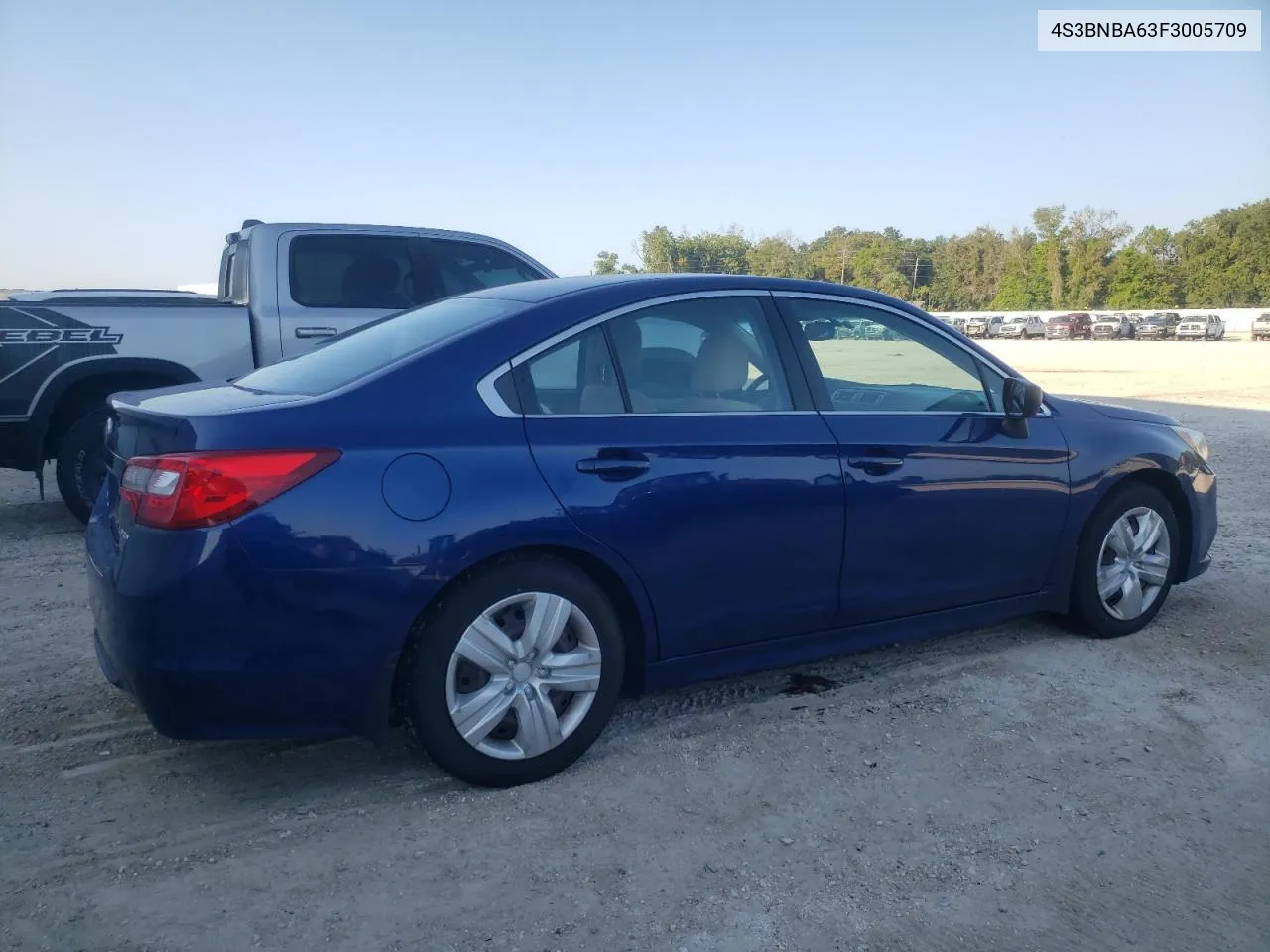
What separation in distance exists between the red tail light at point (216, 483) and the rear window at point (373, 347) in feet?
1.20

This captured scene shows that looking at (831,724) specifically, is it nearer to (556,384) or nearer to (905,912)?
(905,912)

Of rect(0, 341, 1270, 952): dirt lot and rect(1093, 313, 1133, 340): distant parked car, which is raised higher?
rect(1093, 313, 1133, 340): distant parked car

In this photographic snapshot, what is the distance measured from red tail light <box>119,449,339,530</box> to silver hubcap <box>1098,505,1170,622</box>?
137 inches

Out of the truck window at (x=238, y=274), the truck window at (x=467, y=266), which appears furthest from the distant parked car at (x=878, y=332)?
the truck window at (x=238, y=274)

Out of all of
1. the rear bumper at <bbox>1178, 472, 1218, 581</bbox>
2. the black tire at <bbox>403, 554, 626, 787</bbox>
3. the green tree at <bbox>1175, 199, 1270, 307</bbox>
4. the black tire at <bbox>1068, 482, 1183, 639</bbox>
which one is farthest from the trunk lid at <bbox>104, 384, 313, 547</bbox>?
the green tree at <bbox>1175, 199, 1270, 307</bbox>

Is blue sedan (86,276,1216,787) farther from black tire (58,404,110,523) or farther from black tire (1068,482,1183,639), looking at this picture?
black tire (58,404,110,523)

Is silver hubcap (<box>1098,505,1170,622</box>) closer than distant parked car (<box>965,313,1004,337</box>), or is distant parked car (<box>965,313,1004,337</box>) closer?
silver hubcap (<box>1098,505,1170,622</box>)

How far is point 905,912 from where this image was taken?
256cm

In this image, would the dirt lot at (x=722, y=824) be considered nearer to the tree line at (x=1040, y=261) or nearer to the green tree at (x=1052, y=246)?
the tree line at (x=1040, y=261)

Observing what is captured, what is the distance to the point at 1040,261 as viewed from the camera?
96.2 metres

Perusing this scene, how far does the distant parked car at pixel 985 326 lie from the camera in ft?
219

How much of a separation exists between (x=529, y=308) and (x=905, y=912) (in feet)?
6.98

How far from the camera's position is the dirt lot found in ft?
8.21

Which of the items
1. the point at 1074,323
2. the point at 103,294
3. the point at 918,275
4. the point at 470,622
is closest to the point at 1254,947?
the point at 470,622
